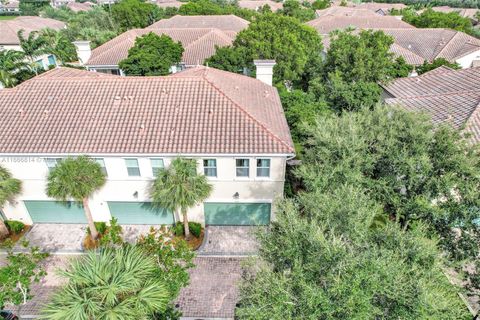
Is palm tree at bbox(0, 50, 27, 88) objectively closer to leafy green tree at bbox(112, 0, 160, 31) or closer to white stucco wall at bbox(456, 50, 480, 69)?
leafy green tree at bbox(112, 0, 160, 31)

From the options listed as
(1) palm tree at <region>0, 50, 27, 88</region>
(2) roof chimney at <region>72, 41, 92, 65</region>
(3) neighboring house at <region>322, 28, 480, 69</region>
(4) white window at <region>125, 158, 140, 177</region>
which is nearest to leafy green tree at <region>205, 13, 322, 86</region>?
(3) neighboring house at <region>322, 28, 480, 69</region>

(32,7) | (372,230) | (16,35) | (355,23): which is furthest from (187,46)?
(32,7)

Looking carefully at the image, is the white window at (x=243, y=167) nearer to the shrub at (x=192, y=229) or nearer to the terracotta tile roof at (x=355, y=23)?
the shrub at (x=192, y=229)

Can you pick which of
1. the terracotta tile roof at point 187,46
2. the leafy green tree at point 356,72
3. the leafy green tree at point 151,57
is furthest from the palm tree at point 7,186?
the terracotta tile roof at point 187,46

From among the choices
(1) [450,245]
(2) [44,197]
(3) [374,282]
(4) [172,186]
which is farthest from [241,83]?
(3) [374,282]

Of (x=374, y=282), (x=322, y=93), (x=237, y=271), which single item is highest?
(x=374, y=282)

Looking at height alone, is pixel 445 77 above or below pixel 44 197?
above

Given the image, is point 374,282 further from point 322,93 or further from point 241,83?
point 322,93

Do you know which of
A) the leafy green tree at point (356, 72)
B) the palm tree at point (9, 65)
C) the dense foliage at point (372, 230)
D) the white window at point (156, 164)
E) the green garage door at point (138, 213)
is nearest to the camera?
the dense foliage at point (372, 230)
